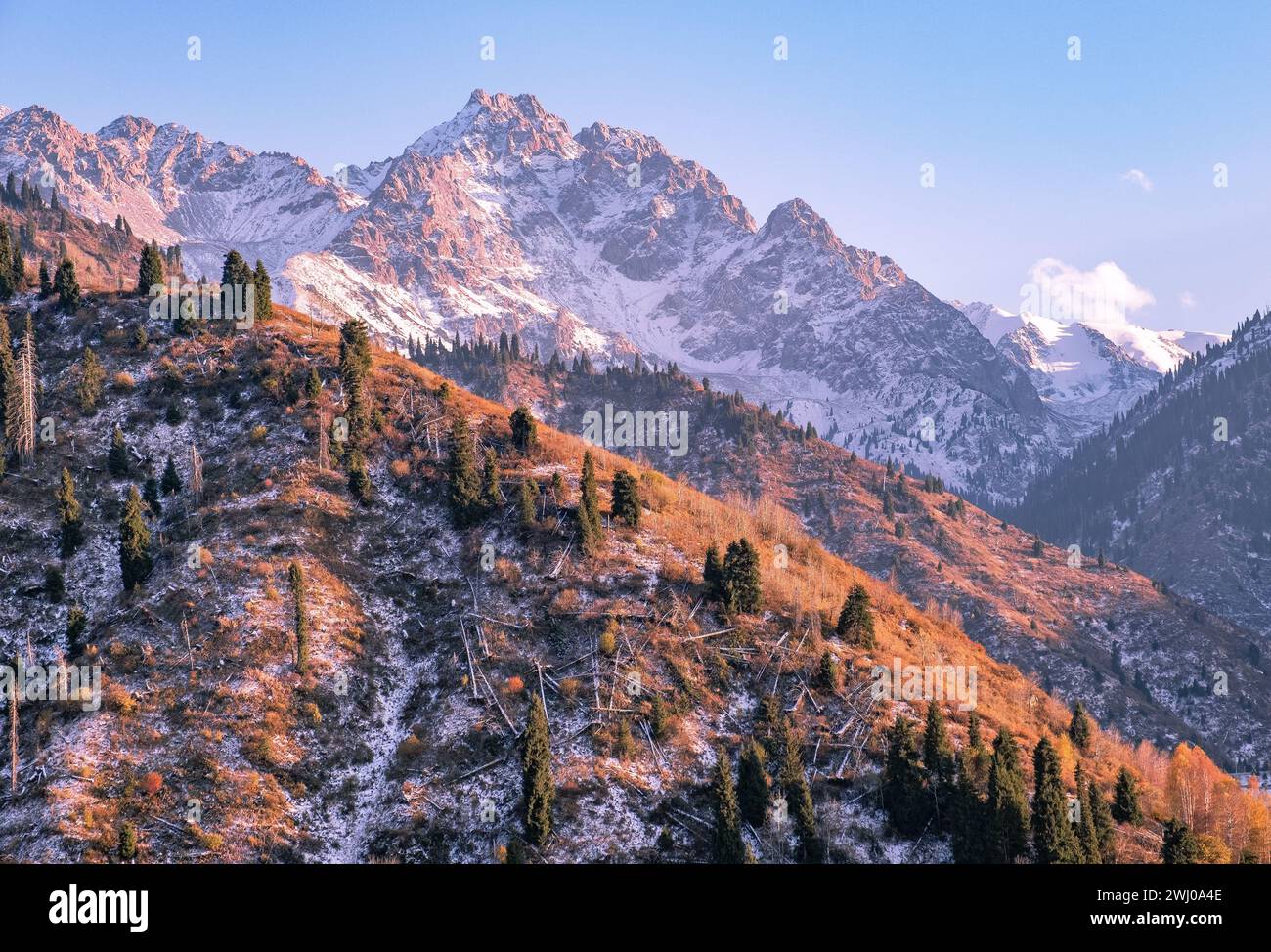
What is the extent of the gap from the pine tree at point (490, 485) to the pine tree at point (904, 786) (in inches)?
1810

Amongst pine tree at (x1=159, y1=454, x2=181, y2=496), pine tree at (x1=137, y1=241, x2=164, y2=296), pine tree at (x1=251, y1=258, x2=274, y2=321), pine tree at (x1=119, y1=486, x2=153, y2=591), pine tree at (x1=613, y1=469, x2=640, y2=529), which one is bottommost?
pine tree at (x1=119, y1=486, x2=153, y2=591)

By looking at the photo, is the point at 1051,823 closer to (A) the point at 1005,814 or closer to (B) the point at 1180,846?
(A) the point at 1005,814

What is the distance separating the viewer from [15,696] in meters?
69.1

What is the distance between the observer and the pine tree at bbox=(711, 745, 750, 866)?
65125mm

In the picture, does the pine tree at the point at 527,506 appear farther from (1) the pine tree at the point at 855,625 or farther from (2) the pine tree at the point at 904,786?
(2) the pine tree at the point at 904,786

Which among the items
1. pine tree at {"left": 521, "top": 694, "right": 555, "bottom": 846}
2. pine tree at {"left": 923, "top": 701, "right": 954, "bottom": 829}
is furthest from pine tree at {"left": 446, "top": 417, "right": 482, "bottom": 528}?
pine tree at {"left": 923, "top": 701, "right": 954, "bottom": 829}

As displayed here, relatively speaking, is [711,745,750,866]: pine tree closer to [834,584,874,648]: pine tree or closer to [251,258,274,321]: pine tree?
[834,584,874,648]: pine tree

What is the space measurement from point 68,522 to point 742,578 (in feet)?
205

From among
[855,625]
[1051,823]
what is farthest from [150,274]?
[1051,823]

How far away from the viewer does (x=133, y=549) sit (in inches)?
3233

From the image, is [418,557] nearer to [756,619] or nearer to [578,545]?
[578,545]

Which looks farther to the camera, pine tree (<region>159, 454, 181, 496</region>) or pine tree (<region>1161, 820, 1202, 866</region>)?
pine tree (<region>159, 454, 181, 496</region>)

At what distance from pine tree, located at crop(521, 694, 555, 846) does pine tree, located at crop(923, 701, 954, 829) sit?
94.9ft
